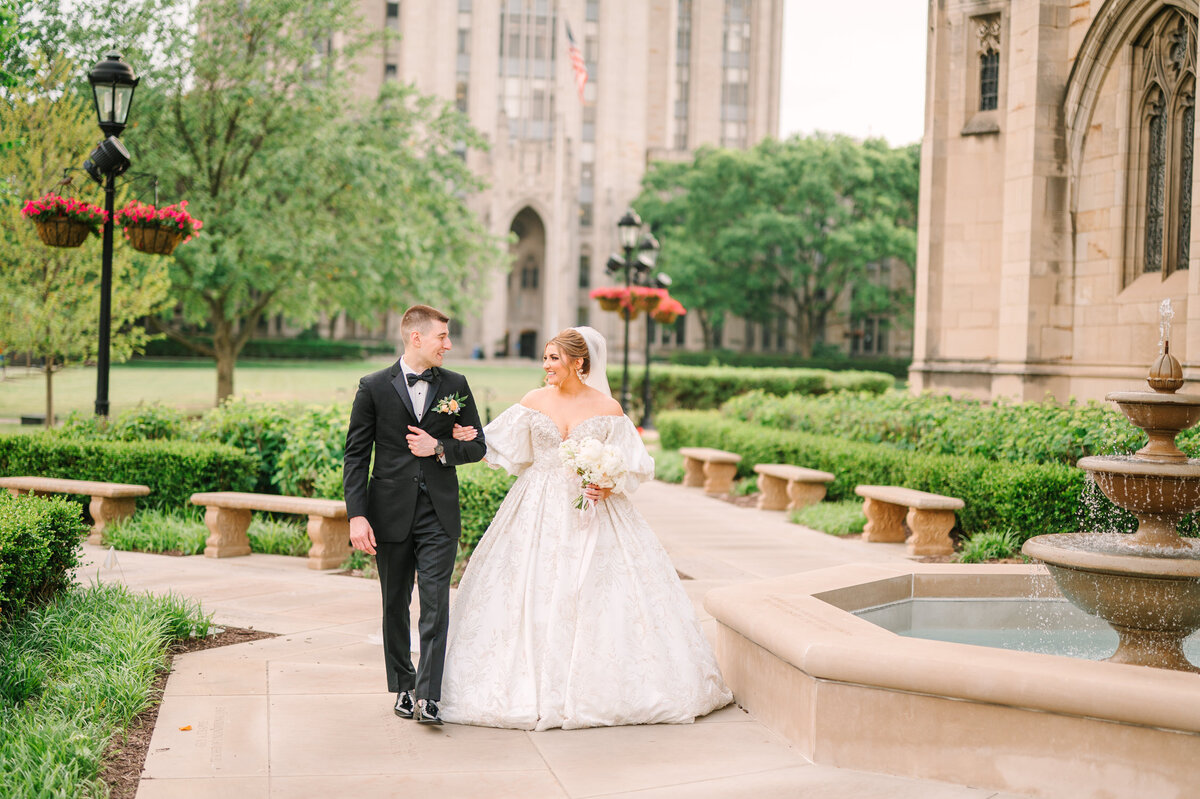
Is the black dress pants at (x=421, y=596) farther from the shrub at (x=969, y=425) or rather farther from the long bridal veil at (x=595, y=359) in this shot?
the shrub at (x=969, y=425)

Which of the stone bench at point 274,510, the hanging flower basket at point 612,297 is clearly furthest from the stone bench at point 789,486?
the hanging flower basket at point 612,297

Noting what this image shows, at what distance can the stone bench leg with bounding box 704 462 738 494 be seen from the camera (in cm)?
1617

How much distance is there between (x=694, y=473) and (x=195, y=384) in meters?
27.4

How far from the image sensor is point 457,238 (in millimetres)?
28172

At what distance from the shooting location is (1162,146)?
47.5 ft

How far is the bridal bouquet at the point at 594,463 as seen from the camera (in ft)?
17.2

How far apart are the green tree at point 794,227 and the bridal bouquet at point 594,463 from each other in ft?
169

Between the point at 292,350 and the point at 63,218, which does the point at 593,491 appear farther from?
the point at 292,350

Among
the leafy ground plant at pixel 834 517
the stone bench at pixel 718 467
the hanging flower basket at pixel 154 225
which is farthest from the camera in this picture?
the stone bench at pixel 718 467

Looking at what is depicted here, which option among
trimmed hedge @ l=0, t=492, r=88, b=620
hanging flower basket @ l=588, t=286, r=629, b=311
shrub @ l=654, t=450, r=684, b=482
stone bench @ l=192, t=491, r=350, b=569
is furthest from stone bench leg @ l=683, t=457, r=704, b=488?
trimmed hedge @ l=0, t=492, r=88, b=620

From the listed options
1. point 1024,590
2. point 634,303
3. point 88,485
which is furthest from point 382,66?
point 1024,590

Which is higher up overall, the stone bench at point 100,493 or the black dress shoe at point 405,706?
the stone bench at point 100,493

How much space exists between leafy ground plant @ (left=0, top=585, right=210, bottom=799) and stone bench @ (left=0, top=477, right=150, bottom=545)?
12.9 feet

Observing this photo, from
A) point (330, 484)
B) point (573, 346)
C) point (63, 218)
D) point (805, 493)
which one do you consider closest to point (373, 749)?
point (573, 346)
